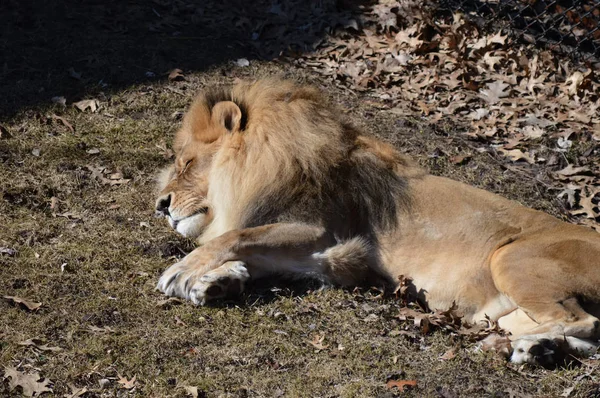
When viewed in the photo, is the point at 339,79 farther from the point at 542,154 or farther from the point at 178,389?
the point at 178,389

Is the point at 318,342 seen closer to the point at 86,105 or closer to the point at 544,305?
the point at 544,305

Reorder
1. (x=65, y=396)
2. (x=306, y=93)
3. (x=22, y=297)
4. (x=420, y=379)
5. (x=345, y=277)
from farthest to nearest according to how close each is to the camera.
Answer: (x=306, y=93) < (x=345, y=277) < (x=22, y=297) < (x=420, y=379) < (x=65, y=396)

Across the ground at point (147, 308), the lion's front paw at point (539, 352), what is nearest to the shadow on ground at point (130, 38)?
the ground at point (147, 308)

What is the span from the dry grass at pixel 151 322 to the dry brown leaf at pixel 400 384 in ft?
0.16

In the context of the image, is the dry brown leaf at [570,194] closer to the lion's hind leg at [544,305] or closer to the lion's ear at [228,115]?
the lion's hind leg at [544,305]

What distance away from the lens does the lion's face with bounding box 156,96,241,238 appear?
18.0 ft

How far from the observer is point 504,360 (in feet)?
14.7

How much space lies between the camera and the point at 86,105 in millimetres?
7227

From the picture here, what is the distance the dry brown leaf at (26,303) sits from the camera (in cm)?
457

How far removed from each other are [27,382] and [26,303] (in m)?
0.78

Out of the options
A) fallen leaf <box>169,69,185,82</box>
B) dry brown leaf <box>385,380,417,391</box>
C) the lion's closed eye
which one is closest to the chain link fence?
fallen leaf <box>169,69,185,82</box>

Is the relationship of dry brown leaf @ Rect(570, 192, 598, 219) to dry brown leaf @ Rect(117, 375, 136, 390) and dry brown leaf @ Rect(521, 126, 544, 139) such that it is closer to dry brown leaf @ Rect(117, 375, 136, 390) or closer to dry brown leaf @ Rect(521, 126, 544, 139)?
dry brown leaf @ Rect(521, 126, 544, 139)

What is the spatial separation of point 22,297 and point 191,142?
1528 mm

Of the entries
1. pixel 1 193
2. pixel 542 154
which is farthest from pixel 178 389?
pixel 542 154
